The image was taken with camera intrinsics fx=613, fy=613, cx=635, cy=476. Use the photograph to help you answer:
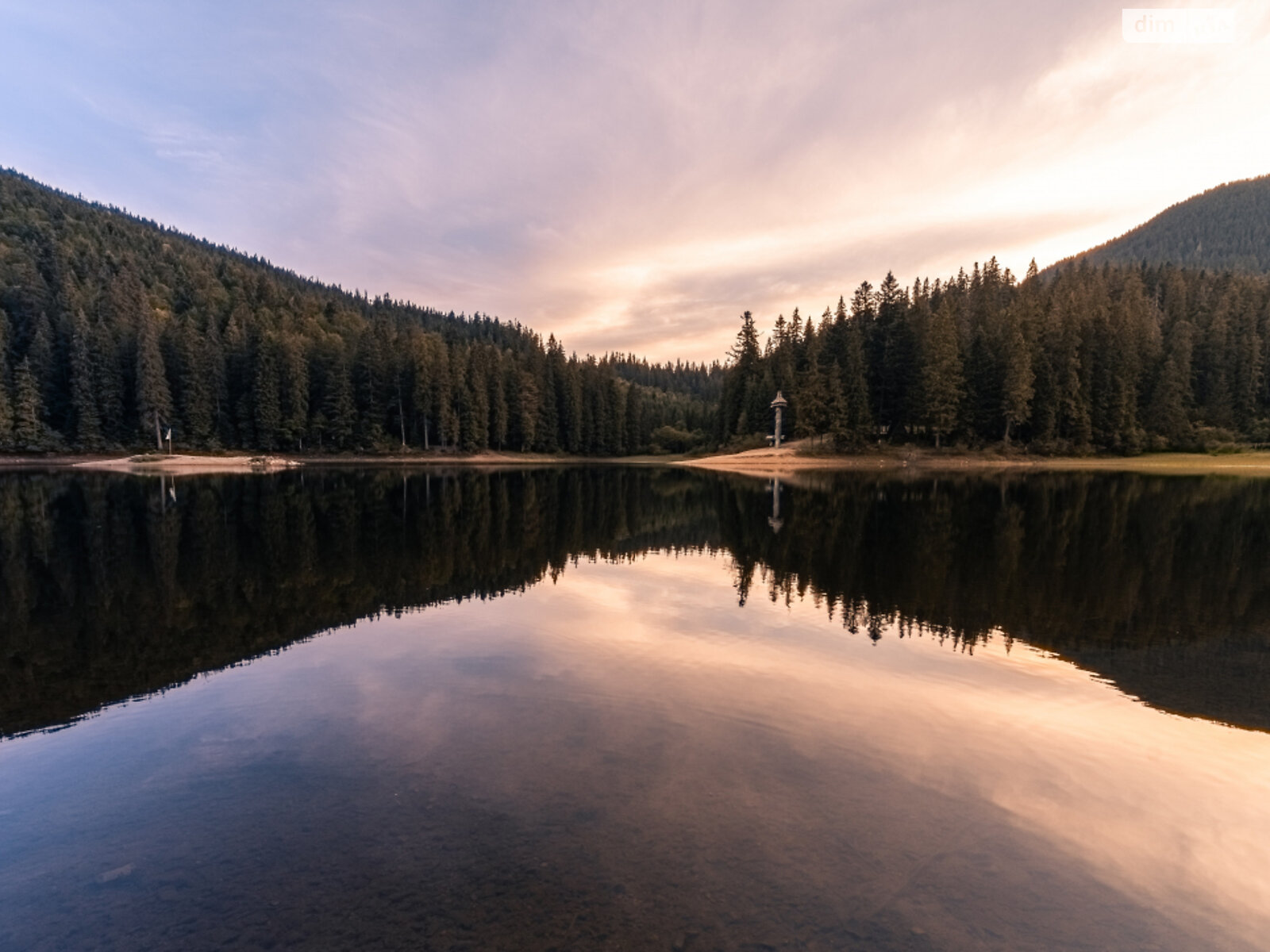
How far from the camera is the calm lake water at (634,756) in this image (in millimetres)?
5102

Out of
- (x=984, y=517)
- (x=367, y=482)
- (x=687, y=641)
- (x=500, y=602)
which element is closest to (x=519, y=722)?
(x=687, y=641)

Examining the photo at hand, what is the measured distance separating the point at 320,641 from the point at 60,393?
105308 millimetres

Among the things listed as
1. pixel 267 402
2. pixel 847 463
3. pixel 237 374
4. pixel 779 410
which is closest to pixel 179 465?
pixel 267 402

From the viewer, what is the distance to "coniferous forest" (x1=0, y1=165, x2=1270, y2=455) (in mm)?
80000

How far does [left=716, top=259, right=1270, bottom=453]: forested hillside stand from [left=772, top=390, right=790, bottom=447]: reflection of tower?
1618mm

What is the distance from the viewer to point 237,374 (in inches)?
3829

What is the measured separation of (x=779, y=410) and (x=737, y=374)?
836 inches

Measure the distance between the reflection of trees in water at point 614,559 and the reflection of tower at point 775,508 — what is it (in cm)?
61

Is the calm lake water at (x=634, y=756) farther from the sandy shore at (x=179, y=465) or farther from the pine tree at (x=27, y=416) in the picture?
the pine tree at (x=27, y=416)

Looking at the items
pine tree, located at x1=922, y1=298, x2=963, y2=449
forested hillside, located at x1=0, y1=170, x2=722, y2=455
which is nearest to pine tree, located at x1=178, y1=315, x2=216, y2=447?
forested hillside, located at x1=0, y1=170, x2=722, y2=455

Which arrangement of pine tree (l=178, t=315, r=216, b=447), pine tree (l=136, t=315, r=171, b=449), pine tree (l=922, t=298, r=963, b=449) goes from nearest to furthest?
pine tree (l=922, t=298, r=963, b=449)
pine tree (l=136, t=315, r=171, b=449)
pine tree (l=178, t=315, r=216, b=447)

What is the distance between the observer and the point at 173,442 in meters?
86.4

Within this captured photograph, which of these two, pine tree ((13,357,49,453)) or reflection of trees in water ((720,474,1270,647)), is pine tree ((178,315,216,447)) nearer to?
pine tree ((13,357,49,453))

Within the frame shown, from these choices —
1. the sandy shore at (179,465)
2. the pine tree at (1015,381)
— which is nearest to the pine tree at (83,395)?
the sandy shore at (179,465)
